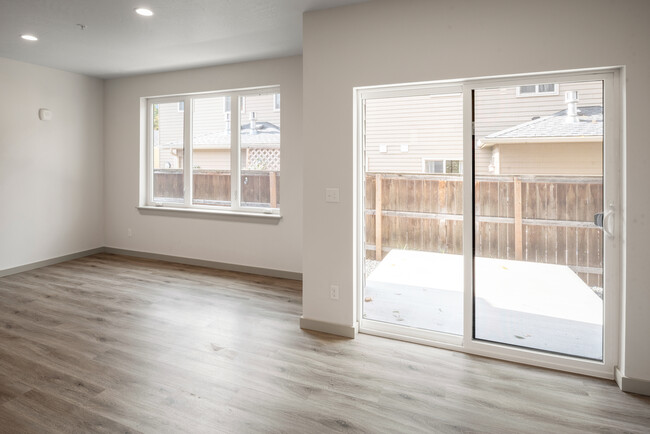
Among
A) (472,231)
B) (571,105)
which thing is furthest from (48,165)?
(571,105)

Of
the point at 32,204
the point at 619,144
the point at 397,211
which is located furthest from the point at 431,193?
the point at 32,204

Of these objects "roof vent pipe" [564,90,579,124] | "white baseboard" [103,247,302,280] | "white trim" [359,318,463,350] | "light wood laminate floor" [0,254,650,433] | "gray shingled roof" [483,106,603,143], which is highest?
"roof vent pipe" [564,90,579,124]

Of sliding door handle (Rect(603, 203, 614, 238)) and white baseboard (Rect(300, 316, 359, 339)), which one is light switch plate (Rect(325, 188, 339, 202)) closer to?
white baseboard (Rect(300, 316, 359, 339))

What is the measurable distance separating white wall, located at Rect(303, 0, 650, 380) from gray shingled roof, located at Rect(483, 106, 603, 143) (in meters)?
0.21

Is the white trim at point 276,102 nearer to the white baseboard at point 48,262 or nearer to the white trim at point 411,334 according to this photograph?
the white trim at point 411,334

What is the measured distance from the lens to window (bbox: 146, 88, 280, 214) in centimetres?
503

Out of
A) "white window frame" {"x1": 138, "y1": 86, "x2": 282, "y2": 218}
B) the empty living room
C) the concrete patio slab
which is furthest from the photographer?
"white window frame" {"x1": 138, "y1": 86, "x2": 282, "y2": 218}

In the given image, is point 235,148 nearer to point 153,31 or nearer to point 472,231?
point 153,31

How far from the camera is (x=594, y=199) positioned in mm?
2582

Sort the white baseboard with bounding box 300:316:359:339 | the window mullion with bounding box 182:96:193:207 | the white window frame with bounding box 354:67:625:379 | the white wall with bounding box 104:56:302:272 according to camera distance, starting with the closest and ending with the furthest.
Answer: the white window frame with bounding box 354:67:625:379
the white baseboard with bounding box 300:316:359:339
the white wall with bounding box 104:56:302:272
the window mullion with bounding box 182:96:193:207

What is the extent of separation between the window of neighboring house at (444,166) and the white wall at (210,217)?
203cm

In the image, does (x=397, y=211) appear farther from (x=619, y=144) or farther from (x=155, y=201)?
(x=155, y=201)

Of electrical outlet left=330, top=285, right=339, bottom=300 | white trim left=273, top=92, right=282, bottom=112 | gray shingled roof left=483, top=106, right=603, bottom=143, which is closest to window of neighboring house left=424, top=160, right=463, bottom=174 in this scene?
gray shingled roof left=483, top=106, right=603, bottom=143

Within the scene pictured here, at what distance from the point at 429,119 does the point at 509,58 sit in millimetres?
677
